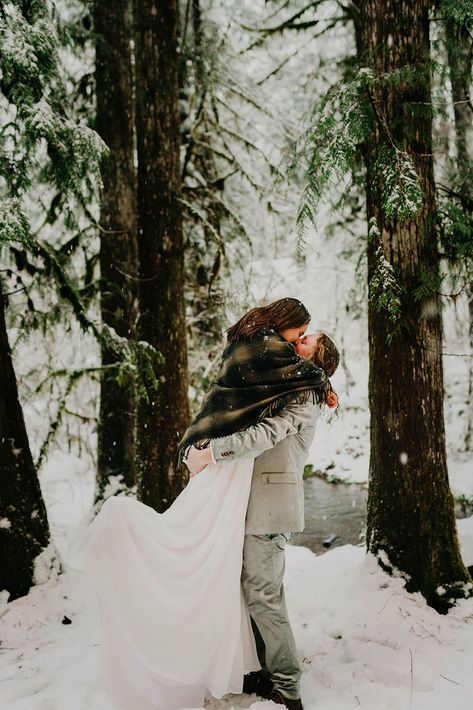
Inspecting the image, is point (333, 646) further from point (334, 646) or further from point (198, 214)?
point (198, 214)

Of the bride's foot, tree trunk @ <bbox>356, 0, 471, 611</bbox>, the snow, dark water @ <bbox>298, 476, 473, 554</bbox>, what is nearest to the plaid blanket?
tree trunk @ <bbox>356, 0, 471, 611</bbox>

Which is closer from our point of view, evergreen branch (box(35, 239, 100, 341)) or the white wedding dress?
the white wedding dress

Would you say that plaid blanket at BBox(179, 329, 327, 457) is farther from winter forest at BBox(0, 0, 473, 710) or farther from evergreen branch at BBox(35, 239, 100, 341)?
evergreen branch at BBox(35, 239, 100, 341)

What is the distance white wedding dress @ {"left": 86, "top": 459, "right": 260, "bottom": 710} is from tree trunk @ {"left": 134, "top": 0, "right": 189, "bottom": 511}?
7.67 feet

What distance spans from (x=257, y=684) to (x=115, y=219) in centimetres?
584

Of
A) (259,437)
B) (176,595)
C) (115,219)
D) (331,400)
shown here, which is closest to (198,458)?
(259,437)

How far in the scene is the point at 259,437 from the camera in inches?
103

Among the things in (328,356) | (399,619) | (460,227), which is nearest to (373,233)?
(460,227)

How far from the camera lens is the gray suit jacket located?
8.82 ft

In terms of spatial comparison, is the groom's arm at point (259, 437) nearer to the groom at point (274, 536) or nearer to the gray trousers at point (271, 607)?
the groom at point (274, 536)

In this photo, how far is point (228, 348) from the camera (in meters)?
2.88

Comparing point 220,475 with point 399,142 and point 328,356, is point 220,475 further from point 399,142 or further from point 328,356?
point 399,142

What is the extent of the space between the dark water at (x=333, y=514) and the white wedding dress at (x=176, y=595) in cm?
472

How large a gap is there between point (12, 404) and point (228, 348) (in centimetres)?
234
